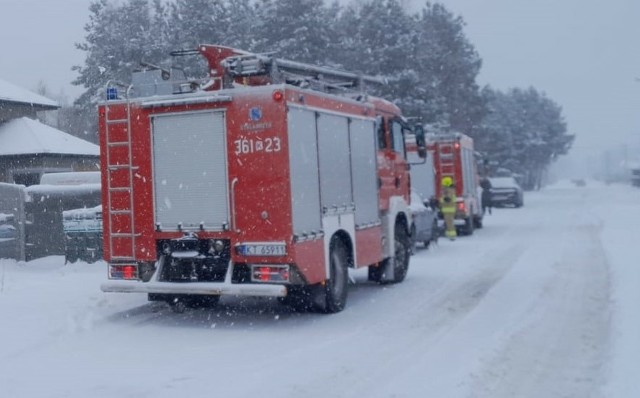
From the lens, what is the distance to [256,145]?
9523mm

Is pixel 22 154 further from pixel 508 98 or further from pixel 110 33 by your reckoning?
pixel 508 98

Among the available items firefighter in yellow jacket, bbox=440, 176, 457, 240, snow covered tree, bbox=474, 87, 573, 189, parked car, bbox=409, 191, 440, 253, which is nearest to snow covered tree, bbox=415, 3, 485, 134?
snow covered tree, bbox=474, 87, 573, 189

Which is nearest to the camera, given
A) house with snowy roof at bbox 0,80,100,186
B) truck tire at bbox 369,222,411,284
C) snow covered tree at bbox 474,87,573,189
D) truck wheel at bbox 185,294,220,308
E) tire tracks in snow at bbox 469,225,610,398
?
tire tracks in snow at bbox 469,225,610,398

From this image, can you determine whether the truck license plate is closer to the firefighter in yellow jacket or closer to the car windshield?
the firefighter in yellow jacket

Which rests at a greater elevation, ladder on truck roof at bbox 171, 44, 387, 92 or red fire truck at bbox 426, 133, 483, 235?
ladder on truck roof at bbox 171, 44, 387, 92

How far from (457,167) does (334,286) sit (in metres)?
13.8

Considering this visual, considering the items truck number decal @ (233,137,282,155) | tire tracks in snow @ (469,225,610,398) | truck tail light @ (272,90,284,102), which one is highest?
truck tail light @ (272,90,284,102)

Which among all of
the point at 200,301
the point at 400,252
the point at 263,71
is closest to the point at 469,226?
the point at 400,252

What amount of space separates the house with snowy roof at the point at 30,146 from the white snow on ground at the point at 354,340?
15.7 meters

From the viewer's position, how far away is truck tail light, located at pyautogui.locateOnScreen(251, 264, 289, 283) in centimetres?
943

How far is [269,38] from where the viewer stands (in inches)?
1566

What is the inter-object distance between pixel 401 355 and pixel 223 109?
362 centimetres

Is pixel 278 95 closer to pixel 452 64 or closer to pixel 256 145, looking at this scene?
pixel 256 145

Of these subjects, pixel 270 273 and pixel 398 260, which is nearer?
pixel 270 273
